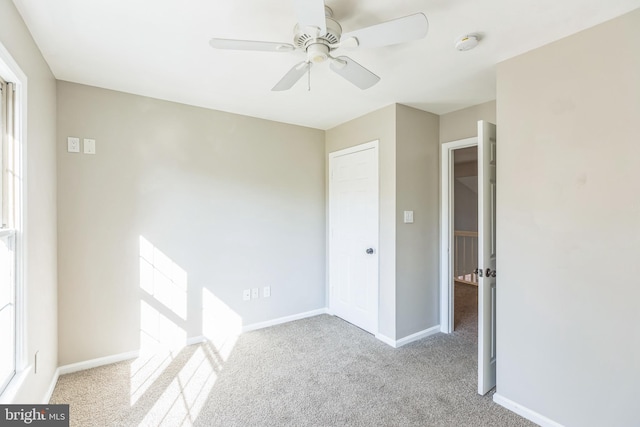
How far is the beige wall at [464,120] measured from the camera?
283 centimetres

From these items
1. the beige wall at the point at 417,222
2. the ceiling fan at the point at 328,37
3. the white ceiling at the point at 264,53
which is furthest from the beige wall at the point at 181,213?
the ceiling fan at the point at 328,37

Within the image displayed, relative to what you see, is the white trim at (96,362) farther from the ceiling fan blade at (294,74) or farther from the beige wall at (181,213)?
the ceiling fan blade at (294,74)

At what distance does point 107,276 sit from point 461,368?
123 inches

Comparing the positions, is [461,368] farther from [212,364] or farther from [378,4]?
[378,4]

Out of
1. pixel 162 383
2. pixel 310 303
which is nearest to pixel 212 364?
pixel 162 383

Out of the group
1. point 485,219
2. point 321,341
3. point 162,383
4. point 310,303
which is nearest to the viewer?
point 485,219

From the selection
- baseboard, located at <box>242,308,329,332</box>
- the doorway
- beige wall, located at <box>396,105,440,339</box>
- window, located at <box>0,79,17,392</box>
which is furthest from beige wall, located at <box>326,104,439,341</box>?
window, located at <box>0,79,17,392</box>

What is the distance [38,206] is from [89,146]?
79cm

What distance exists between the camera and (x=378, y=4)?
1521 mm

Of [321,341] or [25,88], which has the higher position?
[25,88]

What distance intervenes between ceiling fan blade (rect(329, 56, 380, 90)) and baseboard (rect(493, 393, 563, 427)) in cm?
227

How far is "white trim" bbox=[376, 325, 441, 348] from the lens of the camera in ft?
9.65

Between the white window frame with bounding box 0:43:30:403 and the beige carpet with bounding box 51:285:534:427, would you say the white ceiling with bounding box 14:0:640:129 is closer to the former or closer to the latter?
the white window frame with bounding box 0:43:30:403

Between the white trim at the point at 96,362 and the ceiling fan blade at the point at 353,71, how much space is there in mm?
2898
